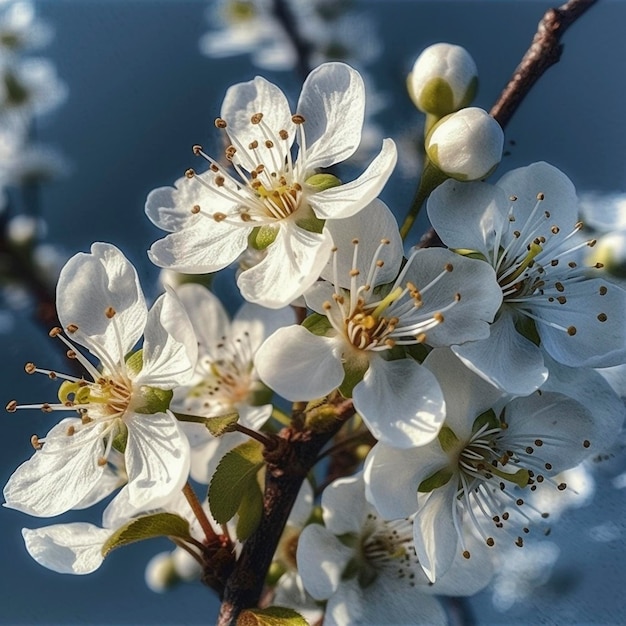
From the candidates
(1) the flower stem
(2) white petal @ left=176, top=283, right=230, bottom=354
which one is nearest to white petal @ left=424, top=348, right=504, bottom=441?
(1) the flower stem

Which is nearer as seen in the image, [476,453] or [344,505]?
[476,453]

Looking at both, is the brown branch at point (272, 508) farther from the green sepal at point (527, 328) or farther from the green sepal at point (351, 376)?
the green sepal at point (527, 328)

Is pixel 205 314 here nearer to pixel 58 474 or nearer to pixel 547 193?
pixel 58 474

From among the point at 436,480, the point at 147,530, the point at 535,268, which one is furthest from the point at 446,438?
the point at 147,530

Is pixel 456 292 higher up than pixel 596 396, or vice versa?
pixel 456 292

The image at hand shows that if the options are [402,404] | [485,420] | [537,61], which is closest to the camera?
[402,404]

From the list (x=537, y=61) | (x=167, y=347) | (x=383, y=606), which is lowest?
(x=383, y=606)

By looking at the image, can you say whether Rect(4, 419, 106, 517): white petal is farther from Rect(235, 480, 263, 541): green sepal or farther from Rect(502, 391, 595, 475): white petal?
Rect(502, 391, 595, 475): white petal
